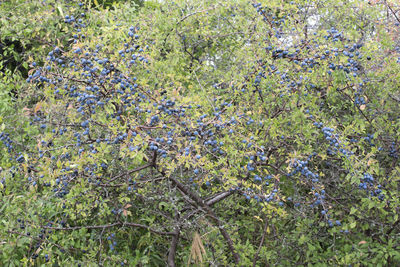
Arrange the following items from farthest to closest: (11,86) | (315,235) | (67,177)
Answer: (11,86)
(315,235)
(67,177)

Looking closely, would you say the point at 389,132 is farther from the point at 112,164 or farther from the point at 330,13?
the point at 112,164

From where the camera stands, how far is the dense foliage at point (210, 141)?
9.86 ft

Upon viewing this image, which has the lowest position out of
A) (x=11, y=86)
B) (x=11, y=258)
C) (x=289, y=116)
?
(x=11, y=258)

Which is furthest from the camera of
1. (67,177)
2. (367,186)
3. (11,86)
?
(11,86)

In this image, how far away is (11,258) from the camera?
12.6 feet

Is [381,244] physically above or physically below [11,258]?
above

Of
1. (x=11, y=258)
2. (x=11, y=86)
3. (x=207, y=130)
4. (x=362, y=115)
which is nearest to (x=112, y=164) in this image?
(x=207, y=130)

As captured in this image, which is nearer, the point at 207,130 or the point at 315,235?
the point at 207,130

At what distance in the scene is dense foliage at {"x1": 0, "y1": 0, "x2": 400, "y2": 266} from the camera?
9.86 feet

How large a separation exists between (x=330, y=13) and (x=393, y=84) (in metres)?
1.05

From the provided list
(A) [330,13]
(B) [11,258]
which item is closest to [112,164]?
(B) [11,258]

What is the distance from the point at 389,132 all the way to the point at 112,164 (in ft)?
7.04

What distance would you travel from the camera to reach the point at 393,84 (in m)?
3.72

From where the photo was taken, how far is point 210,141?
296 cm
